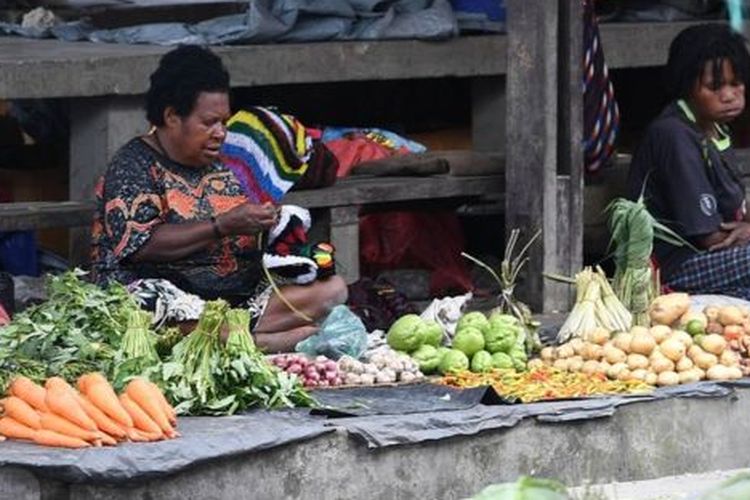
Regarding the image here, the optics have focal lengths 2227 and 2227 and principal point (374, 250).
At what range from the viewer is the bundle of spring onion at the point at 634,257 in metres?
8.64

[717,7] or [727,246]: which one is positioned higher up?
A: [717,7]

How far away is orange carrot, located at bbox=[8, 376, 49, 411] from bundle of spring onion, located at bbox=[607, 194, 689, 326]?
2.66m

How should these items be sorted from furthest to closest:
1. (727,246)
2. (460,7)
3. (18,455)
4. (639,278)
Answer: (460,7) → (727,246) → (639,278) → (18,455)

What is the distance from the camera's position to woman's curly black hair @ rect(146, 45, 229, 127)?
26.9 ft

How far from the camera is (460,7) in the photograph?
33.5ft

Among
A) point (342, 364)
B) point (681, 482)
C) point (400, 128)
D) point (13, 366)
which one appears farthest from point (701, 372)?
point (400, 128)

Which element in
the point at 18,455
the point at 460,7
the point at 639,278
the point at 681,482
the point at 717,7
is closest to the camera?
the point at 18,455

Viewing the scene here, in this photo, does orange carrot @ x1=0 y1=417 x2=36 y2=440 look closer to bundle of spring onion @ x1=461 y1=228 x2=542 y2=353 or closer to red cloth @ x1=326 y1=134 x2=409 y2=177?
bundle of spring onion @ x1=461 y1=228 x2=542 y2=353

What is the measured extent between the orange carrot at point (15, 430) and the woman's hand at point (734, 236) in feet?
12.0

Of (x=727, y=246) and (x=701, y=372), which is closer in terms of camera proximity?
(x=701, y=372)

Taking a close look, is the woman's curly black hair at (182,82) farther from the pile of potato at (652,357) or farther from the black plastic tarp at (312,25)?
the pile of potato at (652,357)

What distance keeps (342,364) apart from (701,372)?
1.30 metres

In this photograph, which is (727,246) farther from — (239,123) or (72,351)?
(72,351)

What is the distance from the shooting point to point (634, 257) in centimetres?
873
